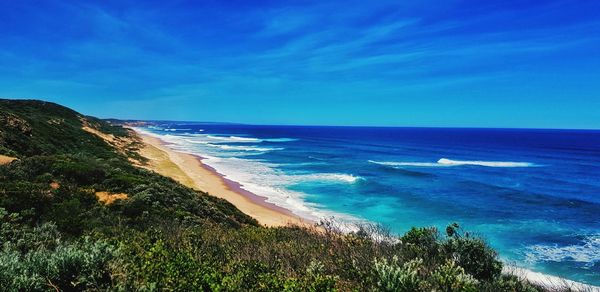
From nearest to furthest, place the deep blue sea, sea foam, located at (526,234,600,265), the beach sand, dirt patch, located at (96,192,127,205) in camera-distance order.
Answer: dirt patch, located at (96,192,127,205), sea foam, located at (526,234,600,265), the deep blue sea, the beach sand

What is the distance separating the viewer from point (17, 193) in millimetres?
11016

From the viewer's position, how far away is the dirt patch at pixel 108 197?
13.9 metres

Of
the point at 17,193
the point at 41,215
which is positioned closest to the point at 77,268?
the point at 41,215

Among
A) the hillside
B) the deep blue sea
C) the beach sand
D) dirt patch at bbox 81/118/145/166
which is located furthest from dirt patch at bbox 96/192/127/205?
dirt patch at bbox 81/118/145/166

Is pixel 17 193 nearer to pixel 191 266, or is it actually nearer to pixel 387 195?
pixel 191 266

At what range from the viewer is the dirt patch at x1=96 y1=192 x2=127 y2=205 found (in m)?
13.9

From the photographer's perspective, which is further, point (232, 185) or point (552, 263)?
point (232, 185)

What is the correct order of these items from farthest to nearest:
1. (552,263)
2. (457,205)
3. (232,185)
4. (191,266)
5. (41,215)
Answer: (232,185)
(457,205)
(552,263)
(41,215)
(191,266)

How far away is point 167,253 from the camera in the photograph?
629 cm

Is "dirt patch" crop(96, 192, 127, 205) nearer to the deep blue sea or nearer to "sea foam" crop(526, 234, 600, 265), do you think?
the deep blue sea

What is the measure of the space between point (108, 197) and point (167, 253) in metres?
9.39

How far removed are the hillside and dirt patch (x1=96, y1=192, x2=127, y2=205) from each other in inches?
1.4

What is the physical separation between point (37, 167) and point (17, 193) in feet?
15.3

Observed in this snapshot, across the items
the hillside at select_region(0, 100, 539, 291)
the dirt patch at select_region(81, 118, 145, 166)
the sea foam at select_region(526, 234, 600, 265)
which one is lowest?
the sea foam at select_region(526, 234, 600, 265)
